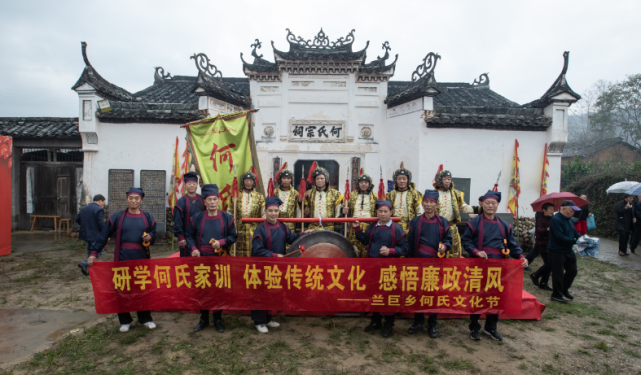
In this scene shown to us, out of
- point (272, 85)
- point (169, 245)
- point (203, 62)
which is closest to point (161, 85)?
point (203, 62)

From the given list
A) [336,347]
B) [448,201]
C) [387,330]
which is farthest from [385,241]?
[448,201]

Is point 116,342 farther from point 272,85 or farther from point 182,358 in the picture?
point 272,85

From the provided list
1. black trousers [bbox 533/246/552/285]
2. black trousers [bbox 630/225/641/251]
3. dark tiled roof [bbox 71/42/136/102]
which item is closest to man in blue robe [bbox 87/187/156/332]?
black trousers [bbox 533/246/552/285]

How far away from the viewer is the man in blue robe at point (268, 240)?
3938mm

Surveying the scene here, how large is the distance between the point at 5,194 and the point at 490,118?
12.9 meters

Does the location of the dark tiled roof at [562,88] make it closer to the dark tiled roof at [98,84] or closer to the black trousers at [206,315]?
the black trousers at [206,315]

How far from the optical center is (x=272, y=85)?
10.2m

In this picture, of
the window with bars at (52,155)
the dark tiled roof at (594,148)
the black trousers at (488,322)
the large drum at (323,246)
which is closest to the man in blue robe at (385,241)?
the large drum at (323,246)

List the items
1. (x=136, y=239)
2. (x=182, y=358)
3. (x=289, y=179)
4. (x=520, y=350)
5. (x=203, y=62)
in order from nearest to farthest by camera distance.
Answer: (x=182, y=358), (x=520, y=350), (x=136, y=239), (x=289, y=179), (x=203, y=62)

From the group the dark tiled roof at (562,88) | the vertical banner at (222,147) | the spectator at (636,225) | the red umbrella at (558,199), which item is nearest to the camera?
the vertical banner at (222,147)

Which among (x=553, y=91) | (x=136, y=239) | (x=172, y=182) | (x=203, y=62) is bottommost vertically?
(x=136, y=239)

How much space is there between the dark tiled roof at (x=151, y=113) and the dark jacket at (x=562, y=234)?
872 cm

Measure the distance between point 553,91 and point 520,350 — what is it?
7775 mm

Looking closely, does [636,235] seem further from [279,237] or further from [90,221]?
[90,221]
